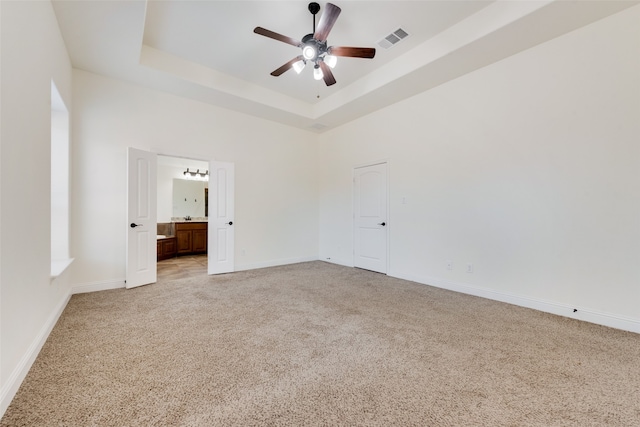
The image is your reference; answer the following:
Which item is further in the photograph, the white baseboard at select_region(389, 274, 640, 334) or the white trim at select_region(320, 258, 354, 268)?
the white trim at select_region(320, 258, 354, 268)

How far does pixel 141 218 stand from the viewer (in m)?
3.95

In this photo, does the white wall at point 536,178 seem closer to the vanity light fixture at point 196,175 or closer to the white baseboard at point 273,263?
the white baseboard at point 273,263

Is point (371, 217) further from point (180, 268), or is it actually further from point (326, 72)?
point (180, 268)

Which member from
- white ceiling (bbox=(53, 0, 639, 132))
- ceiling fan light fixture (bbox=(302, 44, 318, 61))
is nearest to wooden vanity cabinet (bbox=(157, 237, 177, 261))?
white ceiling (bbox=(53, 0, 639, 132))

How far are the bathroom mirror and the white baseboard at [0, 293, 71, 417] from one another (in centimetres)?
595

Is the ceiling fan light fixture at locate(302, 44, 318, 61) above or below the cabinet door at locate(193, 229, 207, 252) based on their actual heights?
above

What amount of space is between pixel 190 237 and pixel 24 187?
216 inches

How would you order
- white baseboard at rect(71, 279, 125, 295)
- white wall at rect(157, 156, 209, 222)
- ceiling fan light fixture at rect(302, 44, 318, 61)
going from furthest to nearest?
white wall at rect(157, 156, 209, 222) → white baseboard at rect(71, 279, 125, 295) → ceiling fan light fixture at rect(302, 44, 318, 61)

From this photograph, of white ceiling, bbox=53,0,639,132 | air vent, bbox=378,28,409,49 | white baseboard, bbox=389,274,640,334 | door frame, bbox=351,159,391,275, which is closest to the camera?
white baseboard, bbox=389,274,640,334

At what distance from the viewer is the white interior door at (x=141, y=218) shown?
3803 millimetres

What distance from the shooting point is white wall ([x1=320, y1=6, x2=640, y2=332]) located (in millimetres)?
2551

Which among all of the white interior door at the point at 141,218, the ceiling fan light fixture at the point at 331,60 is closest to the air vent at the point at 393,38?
the ceiling fan light fixture at the point at 331,60

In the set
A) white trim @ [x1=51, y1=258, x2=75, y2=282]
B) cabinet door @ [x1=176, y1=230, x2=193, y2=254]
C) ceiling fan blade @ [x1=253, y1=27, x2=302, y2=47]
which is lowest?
cabinet door @ [x1=176, y1=230, x2=193, y2=254]

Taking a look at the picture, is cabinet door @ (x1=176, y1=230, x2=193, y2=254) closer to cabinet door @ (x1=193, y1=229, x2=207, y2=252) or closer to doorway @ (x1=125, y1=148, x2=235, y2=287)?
doorway @ (x1=125, y1=148, x2=235, y2=287)
